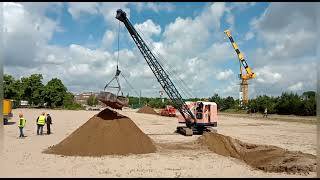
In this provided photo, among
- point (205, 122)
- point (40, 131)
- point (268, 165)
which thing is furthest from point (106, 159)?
point (205, 122)

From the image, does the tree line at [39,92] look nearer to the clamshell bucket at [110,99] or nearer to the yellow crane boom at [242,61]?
the yellow crane boom at [242,61]

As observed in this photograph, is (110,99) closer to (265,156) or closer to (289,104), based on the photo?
(265,156)

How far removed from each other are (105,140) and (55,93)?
298 feet

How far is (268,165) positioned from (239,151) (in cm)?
498

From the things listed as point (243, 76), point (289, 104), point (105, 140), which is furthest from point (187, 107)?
point (243, 76)

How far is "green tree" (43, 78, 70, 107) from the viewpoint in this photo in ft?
346

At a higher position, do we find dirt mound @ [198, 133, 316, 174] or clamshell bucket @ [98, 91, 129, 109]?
clamshell bucket @ [98, 91, 129, 109]

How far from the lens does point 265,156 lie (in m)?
18.1

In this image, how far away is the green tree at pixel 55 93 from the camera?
106 metres

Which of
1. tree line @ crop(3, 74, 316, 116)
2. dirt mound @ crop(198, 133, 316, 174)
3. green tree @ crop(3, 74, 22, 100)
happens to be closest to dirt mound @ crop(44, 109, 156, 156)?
dirt mound @ crop(198, 133, 316, 174)

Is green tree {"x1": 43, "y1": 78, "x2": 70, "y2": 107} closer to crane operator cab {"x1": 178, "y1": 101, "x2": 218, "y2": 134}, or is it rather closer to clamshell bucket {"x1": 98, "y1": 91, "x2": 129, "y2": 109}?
crane operator cab {"x1": 178, "y1": 101, "x2": 218, "y2": 134}

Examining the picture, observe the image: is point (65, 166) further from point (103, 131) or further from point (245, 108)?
point (245, 108)

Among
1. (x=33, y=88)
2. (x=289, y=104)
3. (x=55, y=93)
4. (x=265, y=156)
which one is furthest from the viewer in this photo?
(x=55, y=93)

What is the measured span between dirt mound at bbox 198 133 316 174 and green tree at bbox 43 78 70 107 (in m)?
87.2
